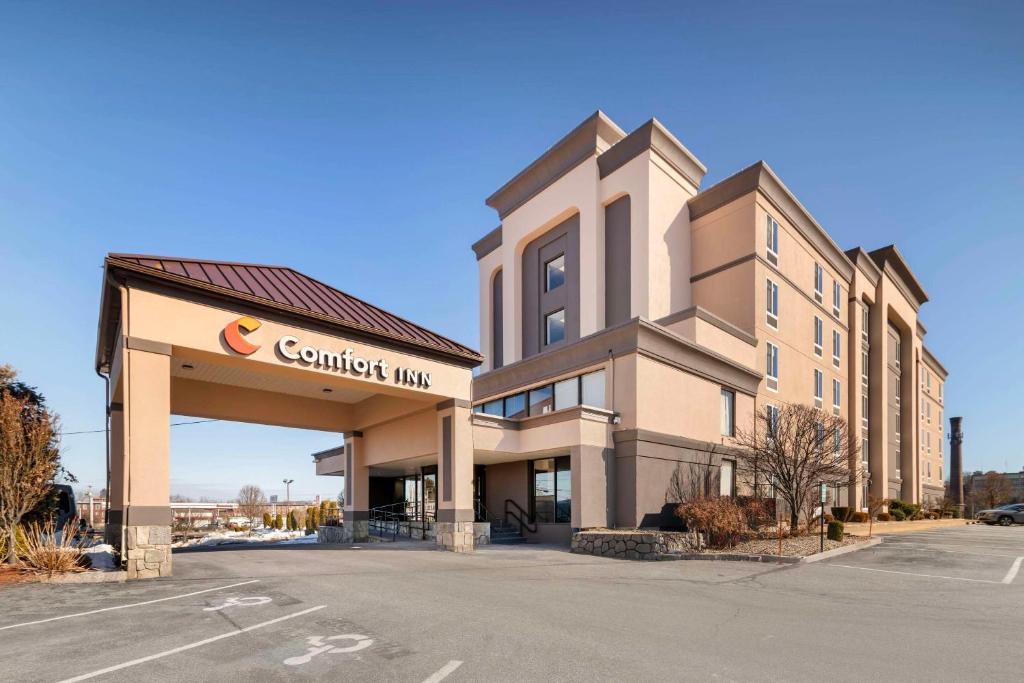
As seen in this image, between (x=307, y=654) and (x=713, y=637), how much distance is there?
514 cm

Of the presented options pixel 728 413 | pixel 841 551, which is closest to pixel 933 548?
pixel 841 551

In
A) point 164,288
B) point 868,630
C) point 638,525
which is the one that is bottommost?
point 638,525

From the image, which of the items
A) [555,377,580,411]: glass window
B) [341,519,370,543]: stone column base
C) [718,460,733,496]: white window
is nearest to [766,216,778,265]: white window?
[718,460,733,496]: white window

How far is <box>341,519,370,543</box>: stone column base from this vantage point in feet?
85.7

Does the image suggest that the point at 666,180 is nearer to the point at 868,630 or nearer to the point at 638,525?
the point at 638,525

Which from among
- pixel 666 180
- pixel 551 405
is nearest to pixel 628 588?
pixel 551 405

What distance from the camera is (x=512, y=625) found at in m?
8.41

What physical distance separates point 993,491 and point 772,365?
54980 millimetres

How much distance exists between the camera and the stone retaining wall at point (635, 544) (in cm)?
Result: 1719

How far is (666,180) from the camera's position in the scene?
102 ft

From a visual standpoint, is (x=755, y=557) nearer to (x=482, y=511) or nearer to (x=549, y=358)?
(x=549, y=358)

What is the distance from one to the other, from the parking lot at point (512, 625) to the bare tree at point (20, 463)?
2.71 m

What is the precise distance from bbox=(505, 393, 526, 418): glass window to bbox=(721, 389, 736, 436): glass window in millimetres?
8771

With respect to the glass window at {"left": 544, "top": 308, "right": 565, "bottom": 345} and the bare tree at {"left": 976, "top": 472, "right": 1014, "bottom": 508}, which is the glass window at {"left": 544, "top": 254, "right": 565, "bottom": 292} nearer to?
the glass window at {"left": 544, "top": 308, "right": 565, "bottom": 345}
